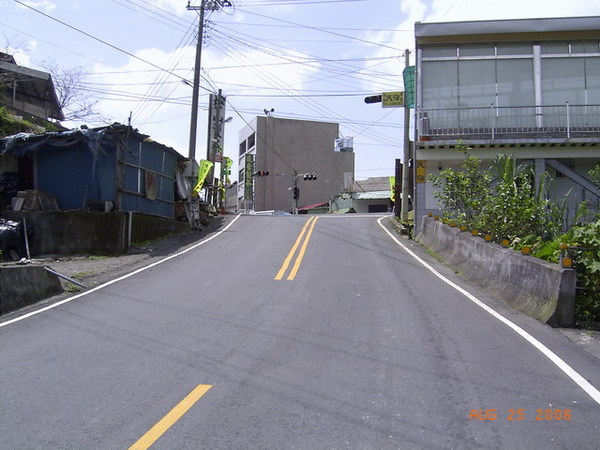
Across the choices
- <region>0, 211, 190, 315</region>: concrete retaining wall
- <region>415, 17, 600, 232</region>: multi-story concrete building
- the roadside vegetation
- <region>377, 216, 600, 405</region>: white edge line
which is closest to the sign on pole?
<region>415, 17, 600, 232</region>: multi-story concrete building

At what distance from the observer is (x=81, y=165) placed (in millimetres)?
18172

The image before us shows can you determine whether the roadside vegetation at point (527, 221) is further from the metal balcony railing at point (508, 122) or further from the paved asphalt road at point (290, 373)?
the metal balcony railing at point (508, 122)

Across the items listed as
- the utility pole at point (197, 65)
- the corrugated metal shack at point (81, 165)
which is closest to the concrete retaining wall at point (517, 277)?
the corrugated metal shack at point (81, 165)

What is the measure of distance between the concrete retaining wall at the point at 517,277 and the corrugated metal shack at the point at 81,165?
10676 mm

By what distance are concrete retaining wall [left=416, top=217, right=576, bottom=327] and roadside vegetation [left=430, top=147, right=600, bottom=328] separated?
35cm

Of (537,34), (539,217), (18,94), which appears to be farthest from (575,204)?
(18,94)

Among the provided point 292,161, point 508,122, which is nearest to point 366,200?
point 292,161

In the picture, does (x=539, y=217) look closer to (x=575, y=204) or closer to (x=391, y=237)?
(x=391, y=237)

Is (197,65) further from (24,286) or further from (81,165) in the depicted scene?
(24,286)

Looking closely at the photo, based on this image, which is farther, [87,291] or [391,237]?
[391,237]

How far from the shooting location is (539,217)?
1358 cm

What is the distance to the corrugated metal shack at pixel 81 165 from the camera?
17719 mm

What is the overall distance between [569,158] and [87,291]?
18089mm

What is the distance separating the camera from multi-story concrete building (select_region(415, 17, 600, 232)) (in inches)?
833
